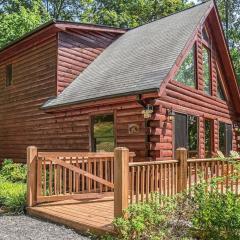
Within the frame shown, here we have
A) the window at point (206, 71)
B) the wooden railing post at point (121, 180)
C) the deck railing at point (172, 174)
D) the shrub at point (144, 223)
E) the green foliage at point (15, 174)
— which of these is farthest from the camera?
the window at point (206, 71)

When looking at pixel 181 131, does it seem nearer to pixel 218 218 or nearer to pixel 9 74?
pixel 218 218

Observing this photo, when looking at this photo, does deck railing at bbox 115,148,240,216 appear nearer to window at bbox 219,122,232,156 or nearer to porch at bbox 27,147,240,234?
porch at bbox 27,147,240,234

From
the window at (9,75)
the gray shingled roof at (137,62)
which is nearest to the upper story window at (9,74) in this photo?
the window at (9,75)

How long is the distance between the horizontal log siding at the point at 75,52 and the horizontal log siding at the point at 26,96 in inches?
10.4

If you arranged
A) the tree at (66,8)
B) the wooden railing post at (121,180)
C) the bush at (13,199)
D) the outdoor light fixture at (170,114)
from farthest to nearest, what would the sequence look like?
1. the tree at (66,8)
2. the outdoor light fixture at (170,114)
3. the bush at (13,199)
4. the wooden railing post at (121,180)

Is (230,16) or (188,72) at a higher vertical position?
(230,16)

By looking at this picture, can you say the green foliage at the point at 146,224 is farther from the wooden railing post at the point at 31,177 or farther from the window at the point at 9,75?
the window at the point at 9,75

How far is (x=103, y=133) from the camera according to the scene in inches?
446

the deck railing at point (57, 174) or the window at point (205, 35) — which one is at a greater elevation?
the window at point (205, 35)

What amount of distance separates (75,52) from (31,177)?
7606 millimetres

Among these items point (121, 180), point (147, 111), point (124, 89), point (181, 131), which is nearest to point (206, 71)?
point (181, 131)

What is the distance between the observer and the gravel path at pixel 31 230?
5.84 metres

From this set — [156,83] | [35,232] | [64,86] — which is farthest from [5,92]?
[35,232]

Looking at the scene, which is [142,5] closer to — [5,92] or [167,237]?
[5,92]
